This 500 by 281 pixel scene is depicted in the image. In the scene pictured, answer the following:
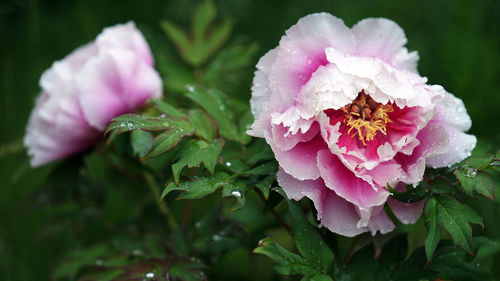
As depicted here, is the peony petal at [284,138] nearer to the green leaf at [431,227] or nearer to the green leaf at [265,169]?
the green leaf at [265,169]

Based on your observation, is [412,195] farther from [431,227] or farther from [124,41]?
[124,41]

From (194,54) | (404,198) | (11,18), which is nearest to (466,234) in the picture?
(404,198)

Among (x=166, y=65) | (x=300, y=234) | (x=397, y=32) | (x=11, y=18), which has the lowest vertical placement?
(x=11, y=18)

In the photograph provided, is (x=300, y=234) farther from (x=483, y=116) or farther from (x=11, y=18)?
(x=11, y=18)

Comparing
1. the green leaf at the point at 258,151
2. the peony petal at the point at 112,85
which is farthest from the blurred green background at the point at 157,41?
the green leaf at the point at 258,151

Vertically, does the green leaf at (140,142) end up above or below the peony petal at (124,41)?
below

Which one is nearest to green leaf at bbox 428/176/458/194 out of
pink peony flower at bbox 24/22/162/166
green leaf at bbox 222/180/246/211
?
green leaf at bbox 222/180/246/211
